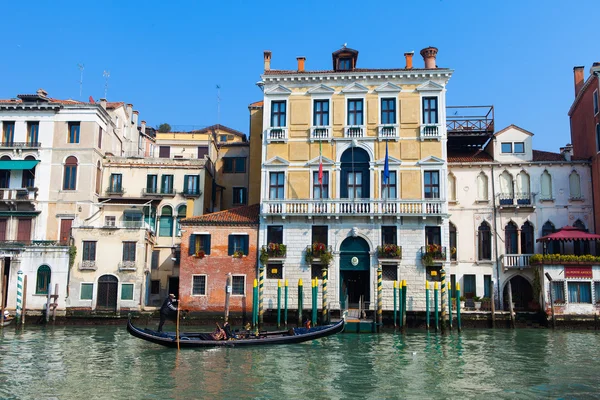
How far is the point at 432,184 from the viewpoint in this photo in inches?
1121

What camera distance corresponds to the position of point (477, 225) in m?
30.5

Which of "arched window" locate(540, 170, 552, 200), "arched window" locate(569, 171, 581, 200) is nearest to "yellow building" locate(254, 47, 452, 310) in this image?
"arched window" locate(540, 170, 552, 200)

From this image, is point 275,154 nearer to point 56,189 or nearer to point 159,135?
point 56,189

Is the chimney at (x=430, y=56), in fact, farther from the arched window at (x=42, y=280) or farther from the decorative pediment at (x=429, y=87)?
the arched window at (x=42, y=280)

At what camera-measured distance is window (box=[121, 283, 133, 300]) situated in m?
29.1

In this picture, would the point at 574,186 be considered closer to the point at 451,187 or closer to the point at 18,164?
the point at 451,187

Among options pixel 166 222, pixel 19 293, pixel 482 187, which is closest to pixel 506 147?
pixel 482 187

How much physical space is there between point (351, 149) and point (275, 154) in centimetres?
373

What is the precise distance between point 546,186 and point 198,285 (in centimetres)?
1796

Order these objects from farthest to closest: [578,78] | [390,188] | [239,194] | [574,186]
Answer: [239,194]
[578,78]
[574,186]
[390,188]

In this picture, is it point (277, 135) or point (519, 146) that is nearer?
point (277, 135)

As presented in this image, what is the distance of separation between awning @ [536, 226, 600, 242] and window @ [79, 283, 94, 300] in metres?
21.8

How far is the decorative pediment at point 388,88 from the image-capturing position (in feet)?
95.7

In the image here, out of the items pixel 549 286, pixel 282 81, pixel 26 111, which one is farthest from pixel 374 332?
pixel 26 111
